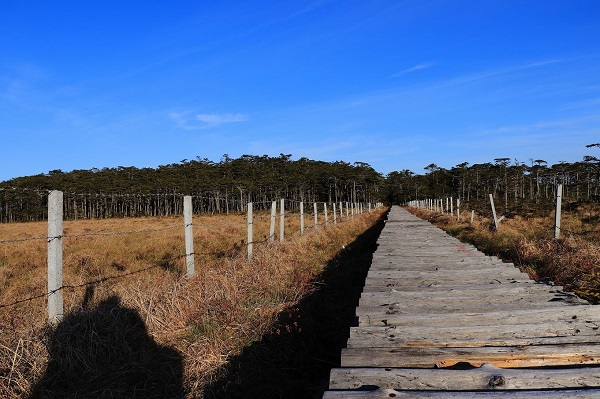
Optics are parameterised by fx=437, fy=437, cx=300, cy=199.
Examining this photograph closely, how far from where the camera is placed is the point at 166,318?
4512 millimetres

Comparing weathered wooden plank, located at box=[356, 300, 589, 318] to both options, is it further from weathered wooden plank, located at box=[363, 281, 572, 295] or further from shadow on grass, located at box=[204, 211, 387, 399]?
shadow on grass, located at box=[204, 211, 387, 399]

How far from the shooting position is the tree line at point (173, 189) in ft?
283

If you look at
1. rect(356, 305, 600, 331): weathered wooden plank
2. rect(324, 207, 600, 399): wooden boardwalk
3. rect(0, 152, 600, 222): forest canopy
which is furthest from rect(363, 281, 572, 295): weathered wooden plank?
rect(0, 152, 600, 222): forest canopy

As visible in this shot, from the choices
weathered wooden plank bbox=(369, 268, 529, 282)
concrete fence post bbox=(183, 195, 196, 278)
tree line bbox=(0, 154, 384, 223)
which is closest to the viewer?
weathered wooden plank bbox=(369, 268, 529, 282)

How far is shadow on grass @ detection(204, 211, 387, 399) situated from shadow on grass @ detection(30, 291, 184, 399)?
1.55 feet

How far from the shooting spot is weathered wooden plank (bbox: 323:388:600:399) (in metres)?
2.19

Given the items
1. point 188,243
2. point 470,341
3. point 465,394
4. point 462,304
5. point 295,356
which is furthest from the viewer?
point 188,243

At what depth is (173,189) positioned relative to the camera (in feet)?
313

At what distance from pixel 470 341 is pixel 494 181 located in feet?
379

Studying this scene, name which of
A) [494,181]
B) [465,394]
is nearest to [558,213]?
[465,394]

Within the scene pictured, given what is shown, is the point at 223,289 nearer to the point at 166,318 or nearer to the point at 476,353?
the point at 166,318

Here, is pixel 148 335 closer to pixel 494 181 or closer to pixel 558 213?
pixel 558 213

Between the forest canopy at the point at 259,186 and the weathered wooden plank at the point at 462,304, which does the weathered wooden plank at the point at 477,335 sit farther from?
the forest canopy at the point at 259,186

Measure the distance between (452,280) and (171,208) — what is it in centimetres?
10737
